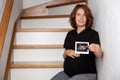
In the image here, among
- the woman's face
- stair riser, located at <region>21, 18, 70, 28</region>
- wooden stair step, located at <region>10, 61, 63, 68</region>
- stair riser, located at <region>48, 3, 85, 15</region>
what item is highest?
stair riser, located at <region>48, 3, 85, 15</region>

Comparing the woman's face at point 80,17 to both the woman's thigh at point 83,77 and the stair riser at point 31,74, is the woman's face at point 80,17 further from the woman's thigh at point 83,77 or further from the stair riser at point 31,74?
the stair riser at point 31,74

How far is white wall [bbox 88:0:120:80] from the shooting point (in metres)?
1.27

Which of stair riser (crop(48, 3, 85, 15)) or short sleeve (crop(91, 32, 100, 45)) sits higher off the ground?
stair riser (crop(48, 3, 85, 15))

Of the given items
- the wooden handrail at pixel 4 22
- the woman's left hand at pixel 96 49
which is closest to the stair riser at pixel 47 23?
the wooden handrail at pixel 4 22

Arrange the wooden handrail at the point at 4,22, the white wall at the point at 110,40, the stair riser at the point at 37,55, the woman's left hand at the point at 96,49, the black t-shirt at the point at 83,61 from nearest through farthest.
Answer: the white wall at the point at 110,40 → the woman's left hand at the point at 96,49 → the black t-shirt at the point at 83,61 → the wooden handrail at the point at 4,22 → the stair riser at the point at 37,55

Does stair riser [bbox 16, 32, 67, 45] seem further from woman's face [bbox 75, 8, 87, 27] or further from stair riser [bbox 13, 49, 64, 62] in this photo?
woman's face [bbox 75, 8, 87, 27]

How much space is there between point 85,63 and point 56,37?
971 millimetres

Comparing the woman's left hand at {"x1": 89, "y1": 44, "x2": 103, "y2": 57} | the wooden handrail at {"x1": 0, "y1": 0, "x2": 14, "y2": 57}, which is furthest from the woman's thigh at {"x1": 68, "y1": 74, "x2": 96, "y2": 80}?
the wooden handrail at {"x1": 0, "y1": 0, "x2": 14, "y2": 57}

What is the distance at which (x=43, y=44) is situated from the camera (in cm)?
270

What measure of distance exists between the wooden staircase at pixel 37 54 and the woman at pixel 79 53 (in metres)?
0.52

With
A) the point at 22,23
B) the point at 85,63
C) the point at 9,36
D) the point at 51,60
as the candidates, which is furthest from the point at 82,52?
the point at 22,23

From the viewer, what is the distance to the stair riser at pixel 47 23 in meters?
3.02

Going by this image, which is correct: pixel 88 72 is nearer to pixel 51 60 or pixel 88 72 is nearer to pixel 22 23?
pixel 51 60

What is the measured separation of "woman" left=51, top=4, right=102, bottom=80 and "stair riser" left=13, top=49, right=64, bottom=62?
65 cm
